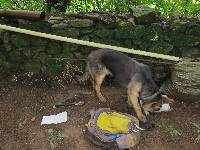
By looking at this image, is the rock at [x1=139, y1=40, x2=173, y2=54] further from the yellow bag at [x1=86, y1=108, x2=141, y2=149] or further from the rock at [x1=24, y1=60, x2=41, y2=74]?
the rock at [x1=24, y1=60, x2=41, y2=74]

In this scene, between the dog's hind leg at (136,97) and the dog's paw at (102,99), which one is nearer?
the dog's hind leg at (136,97)

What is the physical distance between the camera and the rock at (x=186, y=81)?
8594 mm

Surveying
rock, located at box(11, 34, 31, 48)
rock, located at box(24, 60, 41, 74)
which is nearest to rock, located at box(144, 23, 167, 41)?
rock, located at box(24, 60, 41, 74)

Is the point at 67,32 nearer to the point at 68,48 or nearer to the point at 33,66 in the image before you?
the point at 68,48

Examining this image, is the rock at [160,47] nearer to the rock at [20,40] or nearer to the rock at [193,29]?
the rock at [193,29]

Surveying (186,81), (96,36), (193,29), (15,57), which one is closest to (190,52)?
(193,29)

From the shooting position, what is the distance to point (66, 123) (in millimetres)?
8102

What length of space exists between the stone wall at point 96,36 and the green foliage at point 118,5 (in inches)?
53.9

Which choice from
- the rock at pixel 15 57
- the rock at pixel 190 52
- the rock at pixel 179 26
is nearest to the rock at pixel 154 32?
the rock at pixel 179 26

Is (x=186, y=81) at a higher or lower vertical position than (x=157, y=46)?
lower

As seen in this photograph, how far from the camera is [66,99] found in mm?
8719

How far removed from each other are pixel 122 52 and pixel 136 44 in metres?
0.41

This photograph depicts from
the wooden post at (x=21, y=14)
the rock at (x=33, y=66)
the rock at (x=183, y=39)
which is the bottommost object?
the rock at (x=33, y=66)

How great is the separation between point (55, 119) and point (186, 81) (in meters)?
2.83
